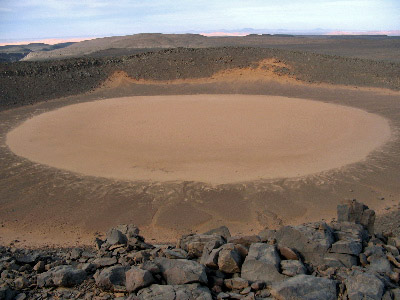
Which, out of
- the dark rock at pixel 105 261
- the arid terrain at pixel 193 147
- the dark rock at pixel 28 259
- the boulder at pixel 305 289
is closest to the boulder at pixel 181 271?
the dark rock at pixel 105 261

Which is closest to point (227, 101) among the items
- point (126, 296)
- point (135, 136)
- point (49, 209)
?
point (135, 136)

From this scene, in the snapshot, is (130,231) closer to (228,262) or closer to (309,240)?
(228,262)

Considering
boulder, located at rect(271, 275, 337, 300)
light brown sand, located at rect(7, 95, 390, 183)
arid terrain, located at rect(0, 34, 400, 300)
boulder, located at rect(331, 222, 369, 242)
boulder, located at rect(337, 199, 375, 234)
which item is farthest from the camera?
light brown sand, located at rect(7, 95, 390, 183)

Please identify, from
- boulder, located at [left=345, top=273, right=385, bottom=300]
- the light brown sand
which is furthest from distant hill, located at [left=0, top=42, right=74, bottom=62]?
boulder, located at [left=345, top=273, right=385, bottom=300]

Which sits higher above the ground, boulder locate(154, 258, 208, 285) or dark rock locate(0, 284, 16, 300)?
boulder locate(154, 258, 208, 285)

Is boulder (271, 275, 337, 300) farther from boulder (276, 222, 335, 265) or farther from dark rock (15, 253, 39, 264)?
dark rock (15, 253, 39, 264)

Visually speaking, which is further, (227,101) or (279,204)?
(227,101)

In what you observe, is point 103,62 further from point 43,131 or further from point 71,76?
point 43,131

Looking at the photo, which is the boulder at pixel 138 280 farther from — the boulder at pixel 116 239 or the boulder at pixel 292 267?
the boulder at pixel 292 267
